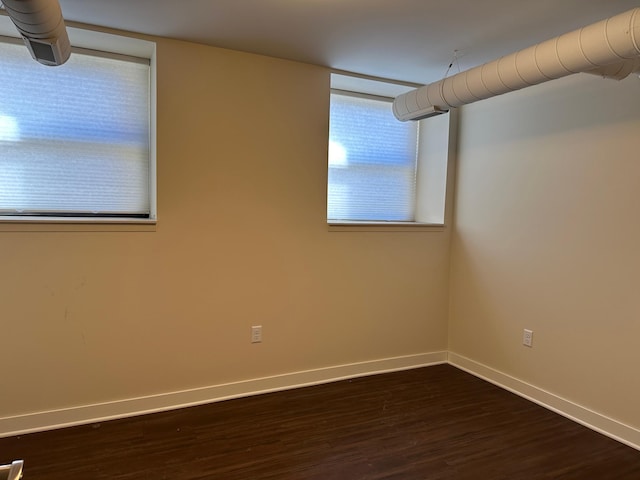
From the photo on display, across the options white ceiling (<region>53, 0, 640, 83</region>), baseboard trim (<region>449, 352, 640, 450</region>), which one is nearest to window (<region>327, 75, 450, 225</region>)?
white ceiling (<region>53, 0, 640, 83</region>)

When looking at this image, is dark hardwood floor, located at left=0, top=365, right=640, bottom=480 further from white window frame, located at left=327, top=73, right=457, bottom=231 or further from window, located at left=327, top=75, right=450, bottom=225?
window, located at left=327, top=75, right=450, bottom=225

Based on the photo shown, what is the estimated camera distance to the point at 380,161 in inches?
152

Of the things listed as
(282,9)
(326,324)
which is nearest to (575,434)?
(326,324)

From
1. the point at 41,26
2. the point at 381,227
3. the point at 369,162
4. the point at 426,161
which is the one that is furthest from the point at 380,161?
the point at 41,26

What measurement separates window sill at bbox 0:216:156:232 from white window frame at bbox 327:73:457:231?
4.49 feet

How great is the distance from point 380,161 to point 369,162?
121 mm

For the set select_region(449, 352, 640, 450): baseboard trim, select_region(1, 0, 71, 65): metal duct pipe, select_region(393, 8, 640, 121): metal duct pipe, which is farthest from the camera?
select_region(449, 352, 640, 450): baseboard trim

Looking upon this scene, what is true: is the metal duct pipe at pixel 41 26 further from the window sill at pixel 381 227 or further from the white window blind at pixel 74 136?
the window sill at pixel 381 227

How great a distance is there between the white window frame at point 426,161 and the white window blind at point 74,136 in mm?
1469

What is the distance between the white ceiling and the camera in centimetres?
221

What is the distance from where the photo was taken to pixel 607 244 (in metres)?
2.63

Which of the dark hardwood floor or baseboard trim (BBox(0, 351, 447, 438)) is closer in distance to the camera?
the dark hardwood floor

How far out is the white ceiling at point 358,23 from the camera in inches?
87.0

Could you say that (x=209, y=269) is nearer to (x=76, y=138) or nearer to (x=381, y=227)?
(x=76, y=138)
